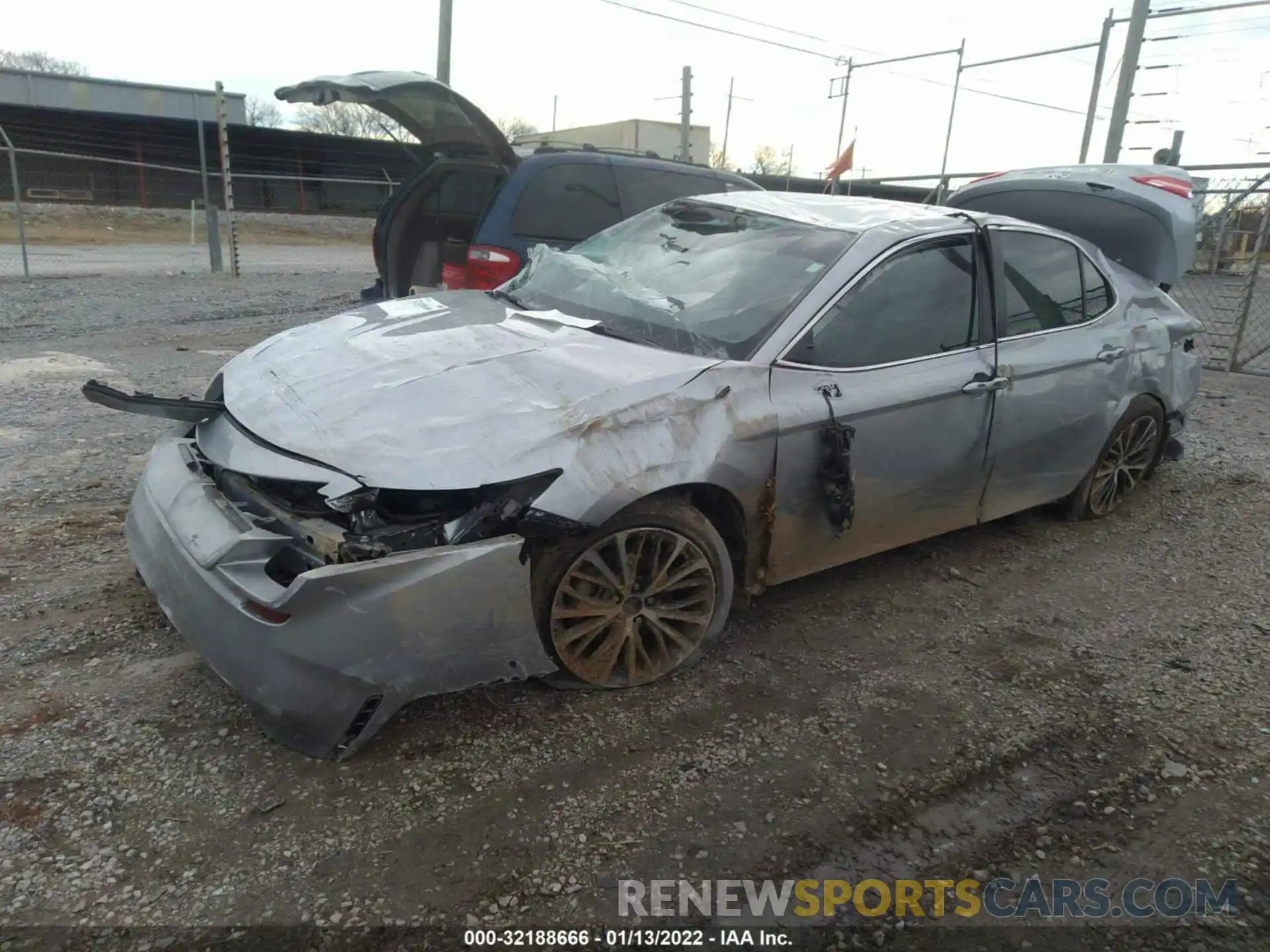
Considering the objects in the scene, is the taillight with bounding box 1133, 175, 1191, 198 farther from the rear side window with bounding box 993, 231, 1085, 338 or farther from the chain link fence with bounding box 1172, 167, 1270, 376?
the chain link fence with bounding box 1172, 167, 1270, 376

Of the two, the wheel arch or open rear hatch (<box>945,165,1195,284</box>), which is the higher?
open rear hatch (<box>945,165,1195,284</box>)

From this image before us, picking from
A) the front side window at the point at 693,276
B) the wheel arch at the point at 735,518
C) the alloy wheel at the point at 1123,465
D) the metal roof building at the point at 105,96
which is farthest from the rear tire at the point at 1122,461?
the metal roof building at the point at 105,96

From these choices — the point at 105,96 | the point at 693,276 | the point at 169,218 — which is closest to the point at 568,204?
the point at 693,276

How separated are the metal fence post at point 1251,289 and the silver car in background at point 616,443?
17.7 ft

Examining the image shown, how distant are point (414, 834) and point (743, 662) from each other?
4.58ft

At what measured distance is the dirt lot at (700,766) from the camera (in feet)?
7.18

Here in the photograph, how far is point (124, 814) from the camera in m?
2.34

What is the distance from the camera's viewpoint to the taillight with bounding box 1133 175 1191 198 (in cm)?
568

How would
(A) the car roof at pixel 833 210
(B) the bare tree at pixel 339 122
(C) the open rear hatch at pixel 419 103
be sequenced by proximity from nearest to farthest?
(A) the car roof at pixel 833 210
(C) the open rear hatch at pixel 419 103
(B) the bare tree at pixel 339 122

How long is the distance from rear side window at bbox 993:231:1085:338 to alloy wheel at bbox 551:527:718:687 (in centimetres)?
199

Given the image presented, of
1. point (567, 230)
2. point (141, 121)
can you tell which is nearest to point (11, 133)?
point (141, 121)

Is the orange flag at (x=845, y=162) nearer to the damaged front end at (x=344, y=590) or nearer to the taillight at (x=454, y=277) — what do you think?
the taillight at (x=454, y=277)

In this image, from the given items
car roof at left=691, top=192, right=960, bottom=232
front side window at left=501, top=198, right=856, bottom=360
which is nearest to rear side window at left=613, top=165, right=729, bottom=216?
car roof at left=691, top=192, right=960, bottom=232

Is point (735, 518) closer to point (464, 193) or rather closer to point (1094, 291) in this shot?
point (1094, 291)
